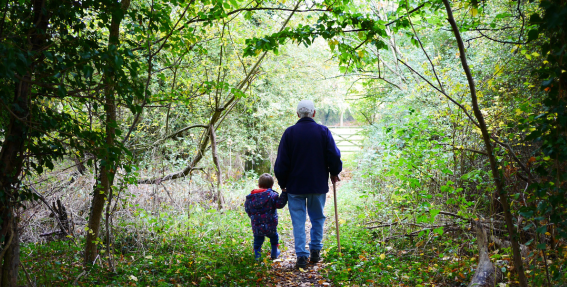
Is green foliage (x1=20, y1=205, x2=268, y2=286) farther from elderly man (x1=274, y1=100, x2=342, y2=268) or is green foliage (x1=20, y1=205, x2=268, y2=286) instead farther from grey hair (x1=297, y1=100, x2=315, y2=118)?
grey hair (x1=297, y1=100, x2=315, y2=118)

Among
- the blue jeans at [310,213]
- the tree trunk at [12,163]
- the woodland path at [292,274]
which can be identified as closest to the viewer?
the tree trunk at [12,163]

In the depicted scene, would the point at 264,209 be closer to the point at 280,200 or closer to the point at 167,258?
the point at 280,200

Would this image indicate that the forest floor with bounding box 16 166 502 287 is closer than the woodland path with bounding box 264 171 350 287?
Yes

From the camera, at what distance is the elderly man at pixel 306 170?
16.5ft

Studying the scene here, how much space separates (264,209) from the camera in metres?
5.19

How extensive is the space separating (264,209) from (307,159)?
0.89 metres

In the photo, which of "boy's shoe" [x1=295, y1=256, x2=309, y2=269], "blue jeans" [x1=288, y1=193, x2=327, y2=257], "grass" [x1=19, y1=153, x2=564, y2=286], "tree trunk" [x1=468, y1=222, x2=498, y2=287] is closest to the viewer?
"tree trunk" [x1=468, y1=222, x2=498, y2=287]

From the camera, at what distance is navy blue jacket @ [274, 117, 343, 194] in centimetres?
503

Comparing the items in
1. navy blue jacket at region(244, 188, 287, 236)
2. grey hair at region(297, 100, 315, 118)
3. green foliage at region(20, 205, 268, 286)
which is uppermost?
grey hair at region(297, 100, 315, 118)

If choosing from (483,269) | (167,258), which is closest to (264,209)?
(167,258)

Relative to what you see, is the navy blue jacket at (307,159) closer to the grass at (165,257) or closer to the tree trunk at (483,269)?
the grass at (165,257)

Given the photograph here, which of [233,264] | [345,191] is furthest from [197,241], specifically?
[345,191]

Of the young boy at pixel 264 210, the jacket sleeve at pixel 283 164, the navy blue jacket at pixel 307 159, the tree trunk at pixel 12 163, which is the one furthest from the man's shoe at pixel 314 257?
the tree trunk at pixel 12 163

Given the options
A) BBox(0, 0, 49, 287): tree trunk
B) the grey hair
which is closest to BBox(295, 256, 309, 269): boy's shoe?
the grey hair
